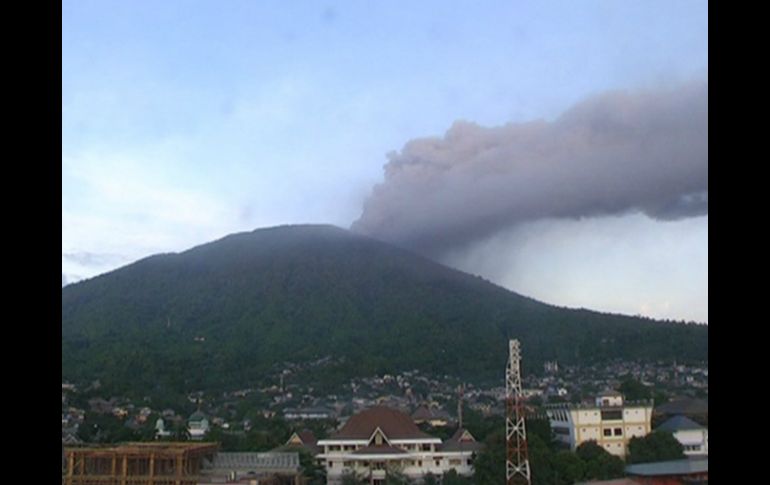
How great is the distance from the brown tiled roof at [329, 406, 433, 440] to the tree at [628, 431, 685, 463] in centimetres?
146

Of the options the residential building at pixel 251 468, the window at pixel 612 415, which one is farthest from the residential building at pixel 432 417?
the window at pixel 612 415

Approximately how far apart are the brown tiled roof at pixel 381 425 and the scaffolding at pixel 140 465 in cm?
105

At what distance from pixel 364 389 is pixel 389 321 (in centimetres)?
102

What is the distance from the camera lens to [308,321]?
817 centimetres

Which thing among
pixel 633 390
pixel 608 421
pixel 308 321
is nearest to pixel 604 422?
pixel 608 421

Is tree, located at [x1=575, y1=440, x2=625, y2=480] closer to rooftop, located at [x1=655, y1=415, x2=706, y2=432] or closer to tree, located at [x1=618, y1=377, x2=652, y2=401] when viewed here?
rooftop, located at [x1=655, y1=415, x2=706, y2=432]

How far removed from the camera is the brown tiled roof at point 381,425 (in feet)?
18.6

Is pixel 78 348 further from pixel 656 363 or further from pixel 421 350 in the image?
pixel 656 363

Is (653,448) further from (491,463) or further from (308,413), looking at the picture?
(308,413)

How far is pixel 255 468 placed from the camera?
5371 millimetres

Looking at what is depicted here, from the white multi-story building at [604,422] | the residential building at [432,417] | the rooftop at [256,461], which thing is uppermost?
the white multi-story building at [604,422]

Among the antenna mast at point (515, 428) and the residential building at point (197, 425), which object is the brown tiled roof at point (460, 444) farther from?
the residential building at point (197, 425)

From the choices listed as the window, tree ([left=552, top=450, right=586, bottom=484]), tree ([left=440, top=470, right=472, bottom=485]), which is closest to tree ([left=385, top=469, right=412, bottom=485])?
tree ([left=440, top=470, right=472, bottom=485])
